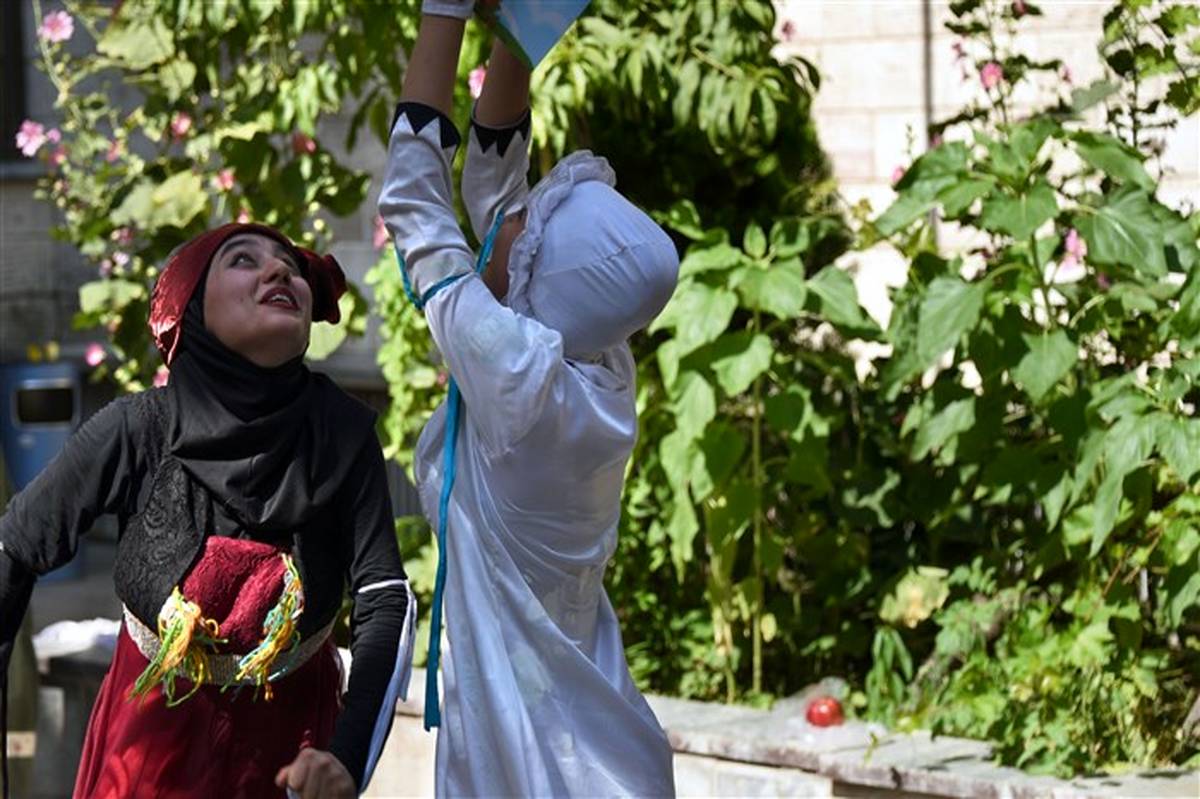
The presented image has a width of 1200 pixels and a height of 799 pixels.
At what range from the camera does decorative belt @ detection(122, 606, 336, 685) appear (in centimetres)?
358

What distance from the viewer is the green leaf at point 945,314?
548 cm

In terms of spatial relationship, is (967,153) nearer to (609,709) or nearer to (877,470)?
(877,470)

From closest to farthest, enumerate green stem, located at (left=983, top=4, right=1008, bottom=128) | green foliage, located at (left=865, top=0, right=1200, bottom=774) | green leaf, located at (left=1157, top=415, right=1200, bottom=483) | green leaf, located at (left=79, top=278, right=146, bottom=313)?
green leaf, located at (left=1157, top=415, right=1200, bottom=483), green foliage, located at (left=865, top=0, right=1200, bottom=774), green stem, located at (left=983, top=4, right=1008, bottom=128), green leaf, located at (left=79, top=278, right=146, bottom=313)

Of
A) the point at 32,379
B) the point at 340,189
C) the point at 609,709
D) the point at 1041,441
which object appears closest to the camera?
the point at 609,709

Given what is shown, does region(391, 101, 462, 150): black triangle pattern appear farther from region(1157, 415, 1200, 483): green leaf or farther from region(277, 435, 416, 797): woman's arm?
region(1157, 415, 1200, 483): green leaf

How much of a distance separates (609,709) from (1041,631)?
7.97 ft

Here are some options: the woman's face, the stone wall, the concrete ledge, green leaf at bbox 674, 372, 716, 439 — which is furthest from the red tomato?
the woman's face

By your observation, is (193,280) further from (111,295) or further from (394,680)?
(111,295)

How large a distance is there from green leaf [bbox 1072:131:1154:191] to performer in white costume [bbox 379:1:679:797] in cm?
240

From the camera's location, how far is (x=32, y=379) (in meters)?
10.4

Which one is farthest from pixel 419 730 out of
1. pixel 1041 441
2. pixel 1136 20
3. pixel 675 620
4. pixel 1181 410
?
pixel 1136 20

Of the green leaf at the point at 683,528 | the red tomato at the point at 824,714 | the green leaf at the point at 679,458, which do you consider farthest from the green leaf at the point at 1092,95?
the red tomato at the point at 824,714

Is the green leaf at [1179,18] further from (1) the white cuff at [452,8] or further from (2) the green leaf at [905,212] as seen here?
(1) the white cuff at [452,8]

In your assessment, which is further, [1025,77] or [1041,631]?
[1025,77]
